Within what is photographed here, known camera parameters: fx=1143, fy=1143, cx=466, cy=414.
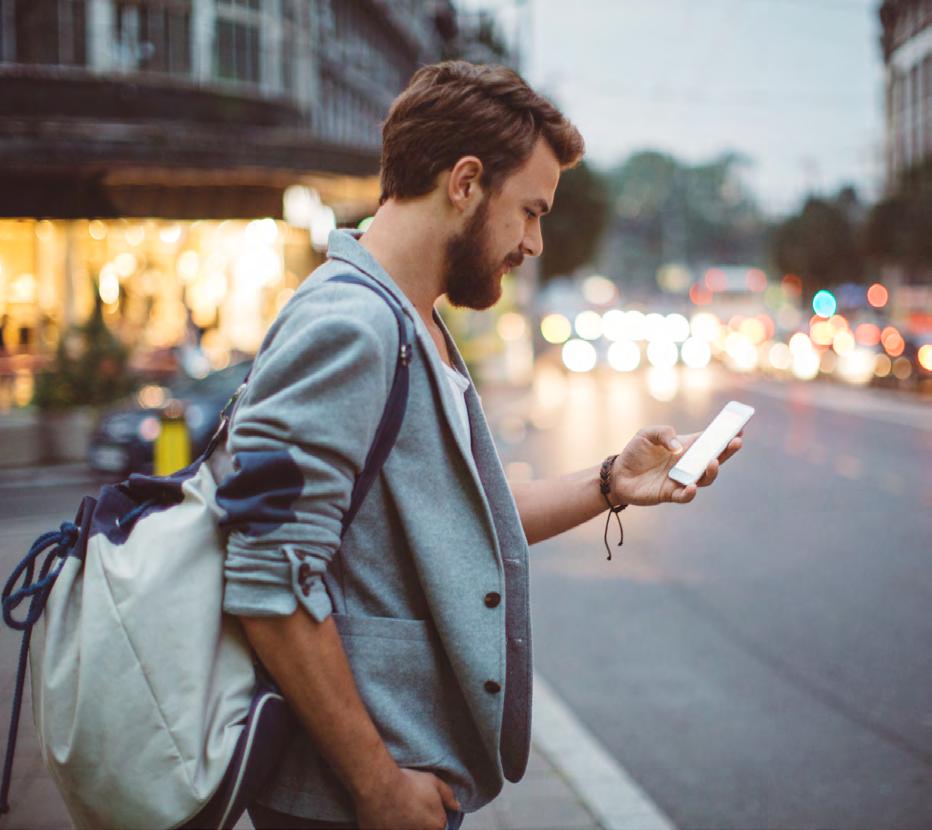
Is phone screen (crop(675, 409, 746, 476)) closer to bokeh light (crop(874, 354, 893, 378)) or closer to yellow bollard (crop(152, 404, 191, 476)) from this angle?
yellow bollard (crop(152, 404, 191, 476))

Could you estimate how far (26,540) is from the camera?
249 centimetres

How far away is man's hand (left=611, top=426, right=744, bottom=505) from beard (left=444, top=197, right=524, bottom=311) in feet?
1.58

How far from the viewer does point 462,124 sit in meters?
1.75

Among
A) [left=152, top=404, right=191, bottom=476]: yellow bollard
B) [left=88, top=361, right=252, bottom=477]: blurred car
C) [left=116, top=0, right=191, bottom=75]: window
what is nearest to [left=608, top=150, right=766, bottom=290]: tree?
[left=116, top=0, right=191, bottom=75]: window

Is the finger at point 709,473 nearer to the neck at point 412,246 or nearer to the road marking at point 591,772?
the neck at point 412,246

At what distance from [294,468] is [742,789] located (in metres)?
→ 3.56

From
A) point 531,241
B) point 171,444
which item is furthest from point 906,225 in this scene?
point 531,241

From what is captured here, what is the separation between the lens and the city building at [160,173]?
1916 centimetres

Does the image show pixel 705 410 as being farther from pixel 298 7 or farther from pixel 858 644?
pixel 298 7

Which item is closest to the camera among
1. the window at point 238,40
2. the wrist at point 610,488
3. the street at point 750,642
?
the wrist at point 610,488

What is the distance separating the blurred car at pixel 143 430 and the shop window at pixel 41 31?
13.0m

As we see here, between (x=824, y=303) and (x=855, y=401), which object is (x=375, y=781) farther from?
(x=824, y=303)

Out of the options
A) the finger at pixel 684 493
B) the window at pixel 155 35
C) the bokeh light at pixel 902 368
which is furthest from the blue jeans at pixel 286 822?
the bokeh light at pixel 902 368

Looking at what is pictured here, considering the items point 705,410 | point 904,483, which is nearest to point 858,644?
point 904,483
